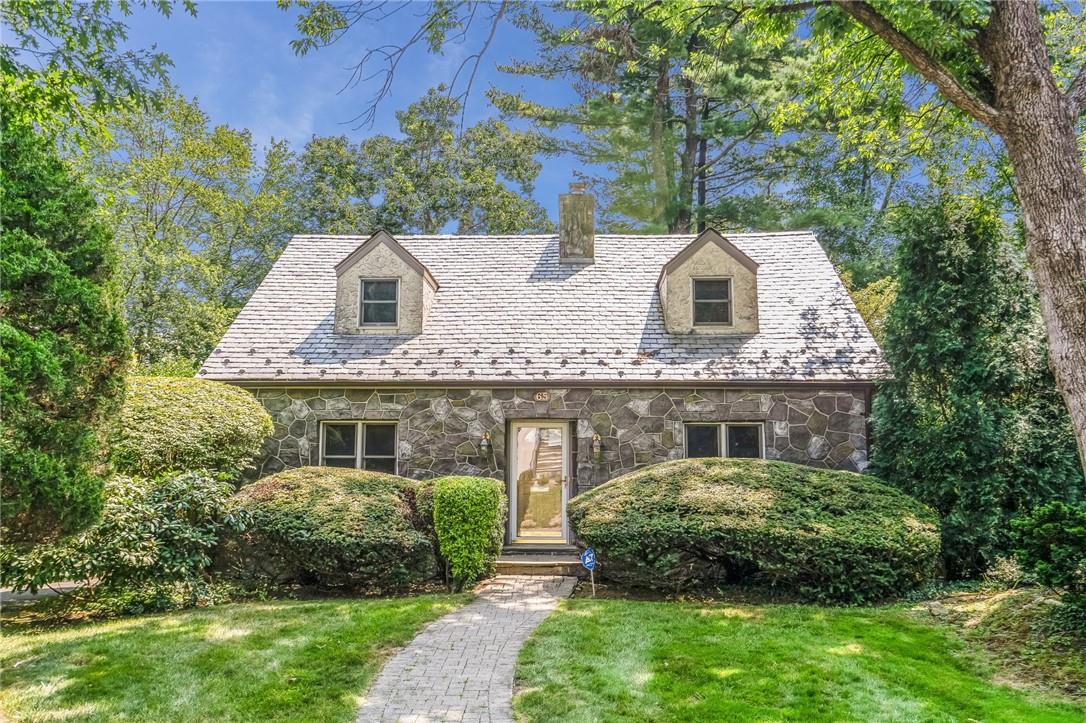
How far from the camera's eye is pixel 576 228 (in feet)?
44.4

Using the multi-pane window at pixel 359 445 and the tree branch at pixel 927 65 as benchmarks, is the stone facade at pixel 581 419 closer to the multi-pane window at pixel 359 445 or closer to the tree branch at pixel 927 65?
the multi-pane window at pixel 359 445

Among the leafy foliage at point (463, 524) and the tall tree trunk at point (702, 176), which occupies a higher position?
the tall tree trunk at point (702, 176)

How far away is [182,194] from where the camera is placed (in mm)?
19688

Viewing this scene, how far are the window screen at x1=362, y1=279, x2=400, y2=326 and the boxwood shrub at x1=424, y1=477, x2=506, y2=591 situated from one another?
4.18 meters

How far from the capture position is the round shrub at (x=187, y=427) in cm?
848

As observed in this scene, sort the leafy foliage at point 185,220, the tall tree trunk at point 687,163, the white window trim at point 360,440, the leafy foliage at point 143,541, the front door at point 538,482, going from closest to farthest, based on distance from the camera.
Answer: the leafy foliage at point 143,541, the white window trim at point 360,440, the front door at point 538,482, the leafy foliage at point 185,220, the tall tree trunk at point 687,163

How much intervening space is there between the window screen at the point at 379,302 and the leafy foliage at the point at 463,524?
13.7 feet

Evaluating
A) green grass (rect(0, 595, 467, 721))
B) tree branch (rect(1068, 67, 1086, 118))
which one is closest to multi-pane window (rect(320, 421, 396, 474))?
green grass (rect(0, 595, 467, 721))

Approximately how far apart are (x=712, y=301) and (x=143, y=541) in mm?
9121

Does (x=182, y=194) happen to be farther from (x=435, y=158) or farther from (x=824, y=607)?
(x=824, y=607)

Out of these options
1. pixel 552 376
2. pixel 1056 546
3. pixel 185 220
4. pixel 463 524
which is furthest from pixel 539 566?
pixel 185 220

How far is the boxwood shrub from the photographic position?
8.48 m

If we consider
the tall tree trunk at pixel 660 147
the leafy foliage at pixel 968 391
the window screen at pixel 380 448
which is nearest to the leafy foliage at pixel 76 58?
the window screen at pixel 380 448

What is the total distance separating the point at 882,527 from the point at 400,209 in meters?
18.6
